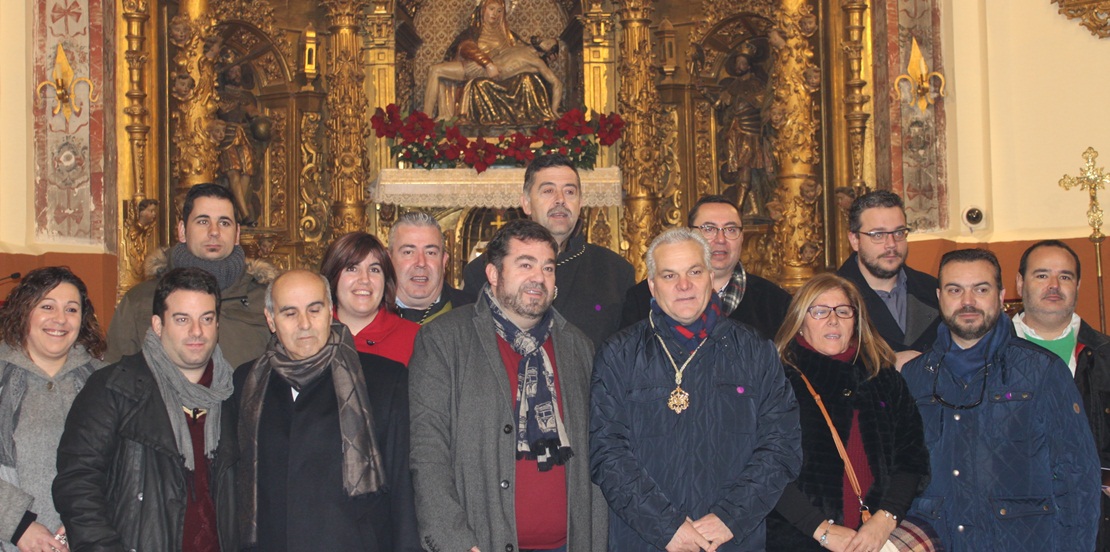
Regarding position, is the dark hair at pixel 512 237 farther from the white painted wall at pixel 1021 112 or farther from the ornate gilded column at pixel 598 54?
the ornate gilded column at pixel 598 54

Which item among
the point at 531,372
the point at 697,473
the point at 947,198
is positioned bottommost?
the point at 697,473

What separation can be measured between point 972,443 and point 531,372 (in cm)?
153

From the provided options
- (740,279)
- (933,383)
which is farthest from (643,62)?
(933,383)

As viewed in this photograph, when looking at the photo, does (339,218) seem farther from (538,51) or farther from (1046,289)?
(1046,289)

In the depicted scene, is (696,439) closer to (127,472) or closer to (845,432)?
(845,432)

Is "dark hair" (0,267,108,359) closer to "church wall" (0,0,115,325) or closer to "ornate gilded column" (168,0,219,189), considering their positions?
"church wall" (0,0,115,325)

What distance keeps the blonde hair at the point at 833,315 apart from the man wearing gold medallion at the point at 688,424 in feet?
0.87

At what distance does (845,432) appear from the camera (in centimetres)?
393

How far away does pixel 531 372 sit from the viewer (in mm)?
3826

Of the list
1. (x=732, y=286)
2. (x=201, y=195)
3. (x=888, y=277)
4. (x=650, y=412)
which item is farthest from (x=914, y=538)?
(x=201, y=195)

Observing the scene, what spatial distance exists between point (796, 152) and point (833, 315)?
18.1 feet

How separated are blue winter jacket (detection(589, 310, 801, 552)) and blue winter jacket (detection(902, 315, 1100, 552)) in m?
0.66

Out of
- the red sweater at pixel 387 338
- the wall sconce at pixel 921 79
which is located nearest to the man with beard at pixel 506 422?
the red sweater at pixel 387 338

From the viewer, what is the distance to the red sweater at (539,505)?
374 centimetres
